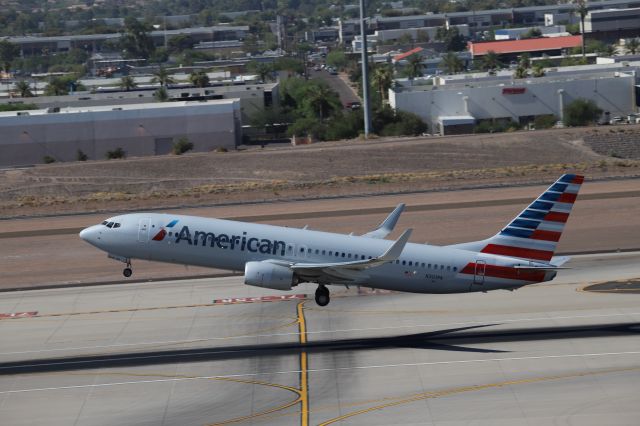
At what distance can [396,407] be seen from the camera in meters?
48.8

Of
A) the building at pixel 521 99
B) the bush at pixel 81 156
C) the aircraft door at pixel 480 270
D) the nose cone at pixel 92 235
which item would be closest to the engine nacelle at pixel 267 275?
the nose cone at pixel 92 235

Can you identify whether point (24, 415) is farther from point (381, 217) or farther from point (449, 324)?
point (381, 217)

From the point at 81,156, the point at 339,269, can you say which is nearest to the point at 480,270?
the point at 339,269

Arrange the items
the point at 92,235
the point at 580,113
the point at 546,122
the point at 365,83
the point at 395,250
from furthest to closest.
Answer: the point at 546,122, the point at 580,113, the point at 365,83, the point at 92,235, the point at 395,250

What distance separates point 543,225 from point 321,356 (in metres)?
14.4

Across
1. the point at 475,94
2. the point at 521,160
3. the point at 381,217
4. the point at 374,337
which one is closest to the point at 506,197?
the point at 381,217

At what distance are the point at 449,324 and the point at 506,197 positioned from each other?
41403 mm

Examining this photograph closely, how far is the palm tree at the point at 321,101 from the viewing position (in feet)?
612

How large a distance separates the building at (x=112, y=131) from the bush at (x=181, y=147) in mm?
2614

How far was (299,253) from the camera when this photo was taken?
60562 mm

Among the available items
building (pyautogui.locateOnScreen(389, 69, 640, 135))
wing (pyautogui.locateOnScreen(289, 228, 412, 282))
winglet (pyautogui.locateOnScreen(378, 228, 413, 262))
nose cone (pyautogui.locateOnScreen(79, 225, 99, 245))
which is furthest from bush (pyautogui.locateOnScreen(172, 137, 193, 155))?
winglet (pyautogui.locateOnScreen(378, 228, 413, 262))

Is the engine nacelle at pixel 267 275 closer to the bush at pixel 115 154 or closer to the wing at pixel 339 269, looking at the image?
the wing at pixel 339 269

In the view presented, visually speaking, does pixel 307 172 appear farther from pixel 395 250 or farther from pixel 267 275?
pixel 395 250

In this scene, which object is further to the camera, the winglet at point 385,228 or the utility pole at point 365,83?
the utility pole at point 365,83
